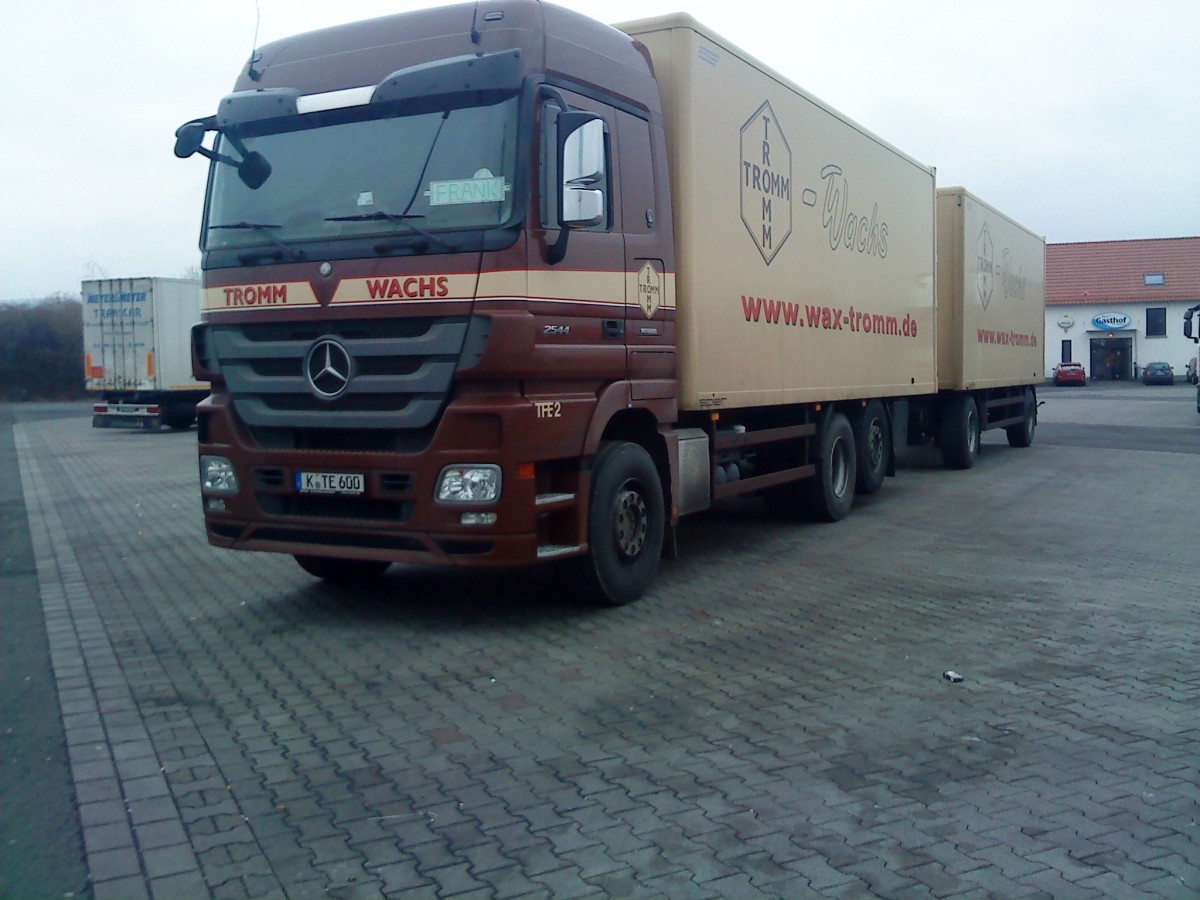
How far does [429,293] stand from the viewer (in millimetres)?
6383

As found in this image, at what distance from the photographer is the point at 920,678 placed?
5852 mm

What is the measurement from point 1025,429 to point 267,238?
17508mm

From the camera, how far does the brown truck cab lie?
6367 mm

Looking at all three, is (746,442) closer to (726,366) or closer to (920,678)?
(726,366)

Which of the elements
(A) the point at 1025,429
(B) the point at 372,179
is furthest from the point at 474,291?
(A) the point at 1025,429

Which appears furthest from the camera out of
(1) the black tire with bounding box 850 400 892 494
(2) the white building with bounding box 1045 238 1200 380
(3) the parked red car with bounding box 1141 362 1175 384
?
(2) the white building with bounding box 1045 238 1200 380

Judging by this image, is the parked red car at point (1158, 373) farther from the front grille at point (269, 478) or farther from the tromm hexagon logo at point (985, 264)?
the front grille at point (269, 478)

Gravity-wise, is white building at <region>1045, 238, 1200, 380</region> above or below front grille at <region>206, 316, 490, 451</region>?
above

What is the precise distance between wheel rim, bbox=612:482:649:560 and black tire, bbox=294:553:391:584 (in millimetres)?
1841

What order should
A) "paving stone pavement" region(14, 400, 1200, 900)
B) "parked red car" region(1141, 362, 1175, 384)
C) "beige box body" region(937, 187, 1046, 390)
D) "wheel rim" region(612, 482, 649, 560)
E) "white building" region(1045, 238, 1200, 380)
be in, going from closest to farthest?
"paving stone pavement" region(14, 400, 1200, 900) → "wheel rim" region(612, 482, 649, 560) → "beige box body" region(937, 187, 1046, 390) → "parked red car" region(1141, 362, 1175, 384) → "white building" region(1045, 238, 1200, 380)

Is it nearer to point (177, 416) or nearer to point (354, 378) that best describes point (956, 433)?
point (354, 378)

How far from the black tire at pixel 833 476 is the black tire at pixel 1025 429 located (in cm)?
1023

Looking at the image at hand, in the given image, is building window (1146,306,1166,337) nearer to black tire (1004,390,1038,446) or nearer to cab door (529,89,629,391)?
black tire (1004,390,1038,446)

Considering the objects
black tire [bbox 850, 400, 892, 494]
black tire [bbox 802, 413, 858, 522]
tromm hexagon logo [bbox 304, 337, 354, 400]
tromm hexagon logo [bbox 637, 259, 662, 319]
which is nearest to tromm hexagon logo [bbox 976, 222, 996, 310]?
black tire [bbox 850, 400, 892, 494]
